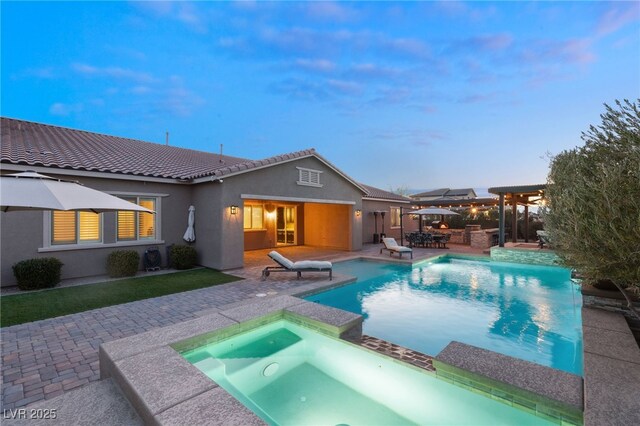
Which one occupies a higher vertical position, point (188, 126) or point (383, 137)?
point (188, 126)

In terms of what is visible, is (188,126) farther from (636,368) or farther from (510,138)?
(636,368)

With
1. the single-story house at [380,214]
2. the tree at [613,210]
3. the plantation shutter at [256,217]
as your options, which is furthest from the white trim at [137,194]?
the single-story house at [380,214]

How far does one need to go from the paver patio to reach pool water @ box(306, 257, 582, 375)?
132 inches

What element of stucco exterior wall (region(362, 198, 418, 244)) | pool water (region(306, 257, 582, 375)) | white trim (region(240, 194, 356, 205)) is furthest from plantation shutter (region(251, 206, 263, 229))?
stucco exterior wall (region(362, 198, 418, 244))

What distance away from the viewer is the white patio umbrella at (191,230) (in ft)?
41.9

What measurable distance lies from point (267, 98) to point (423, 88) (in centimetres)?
2825

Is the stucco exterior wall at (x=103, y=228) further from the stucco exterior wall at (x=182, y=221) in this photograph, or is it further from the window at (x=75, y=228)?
the window at (x=75, y=228)

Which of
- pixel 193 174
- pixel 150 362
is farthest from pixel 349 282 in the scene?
pixel 193 174

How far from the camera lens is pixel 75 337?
5.75m

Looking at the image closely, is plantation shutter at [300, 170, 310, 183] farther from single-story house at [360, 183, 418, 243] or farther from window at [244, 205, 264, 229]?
single-story house at [360, 183, 418, 243]

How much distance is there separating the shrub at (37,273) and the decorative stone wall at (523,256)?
19.2 metres

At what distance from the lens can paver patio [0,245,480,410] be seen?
4225 mm

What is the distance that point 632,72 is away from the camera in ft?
39.8

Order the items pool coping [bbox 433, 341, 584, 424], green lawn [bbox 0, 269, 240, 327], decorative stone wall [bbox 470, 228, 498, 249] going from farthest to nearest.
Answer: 1. decorative stone wall [bbox 470, 228, 498, 249]
2. green lawn [bbox 0, 269, 240, 327]
3. pool coping [bbox 433, 341, 584, 424]
